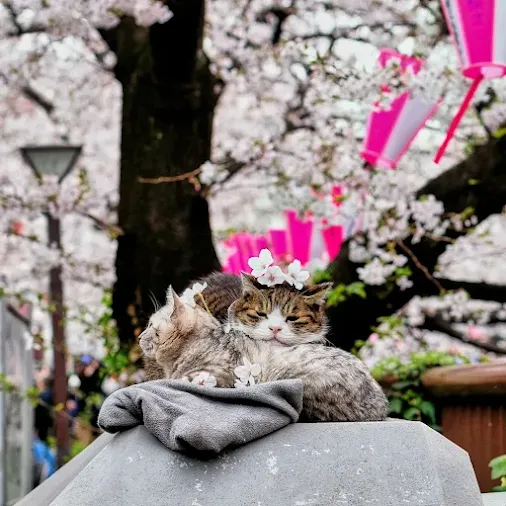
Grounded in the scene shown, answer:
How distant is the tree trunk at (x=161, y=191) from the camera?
5715mm

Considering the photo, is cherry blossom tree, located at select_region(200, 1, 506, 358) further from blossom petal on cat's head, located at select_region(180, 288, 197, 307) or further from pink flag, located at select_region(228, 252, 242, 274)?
blossom petal on cat's head, located at select_region(180, 288, 197, 307)

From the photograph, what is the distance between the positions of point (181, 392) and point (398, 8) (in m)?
6.93

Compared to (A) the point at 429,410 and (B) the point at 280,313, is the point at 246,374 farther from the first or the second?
(A) the point at 429,410

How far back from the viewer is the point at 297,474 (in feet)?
7.73

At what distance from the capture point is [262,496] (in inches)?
91.8

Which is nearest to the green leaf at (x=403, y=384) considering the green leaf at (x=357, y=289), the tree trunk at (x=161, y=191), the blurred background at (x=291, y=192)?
the blurred background at (x=291, y=192)

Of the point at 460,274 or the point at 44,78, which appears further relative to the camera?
the point at 460,274

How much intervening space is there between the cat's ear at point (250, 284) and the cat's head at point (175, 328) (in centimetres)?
16

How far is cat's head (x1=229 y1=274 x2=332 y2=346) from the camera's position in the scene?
8.93 ft

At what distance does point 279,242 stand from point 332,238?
0.43 m

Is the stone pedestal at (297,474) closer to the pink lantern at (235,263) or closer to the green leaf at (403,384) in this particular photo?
the green leaf at (403,384)

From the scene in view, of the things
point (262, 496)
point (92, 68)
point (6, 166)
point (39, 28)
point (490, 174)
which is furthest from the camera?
point (6, 166)

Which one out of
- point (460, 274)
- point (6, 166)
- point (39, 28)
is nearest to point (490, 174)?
point (39, 28)

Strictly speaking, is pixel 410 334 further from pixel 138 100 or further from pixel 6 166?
pixel 6 166
